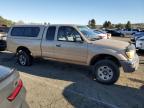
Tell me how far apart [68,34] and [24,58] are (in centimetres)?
247

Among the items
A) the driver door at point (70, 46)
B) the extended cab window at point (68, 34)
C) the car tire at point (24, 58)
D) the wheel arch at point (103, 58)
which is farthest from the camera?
the car tire at point (24, 58)

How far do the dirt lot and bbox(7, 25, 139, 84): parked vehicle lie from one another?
0.50 meters

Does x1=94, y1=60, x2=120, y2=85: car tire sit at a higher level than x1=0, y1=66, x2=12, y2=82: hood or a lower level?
lower

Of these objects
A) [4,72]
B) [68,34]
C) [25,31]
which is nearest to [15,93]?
[4,72]

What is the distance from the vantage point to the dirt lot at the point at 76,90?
5.25 meters

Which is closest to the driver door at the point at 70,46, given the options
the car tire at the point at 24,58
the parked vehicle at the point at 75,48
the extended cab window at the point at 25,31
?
the parked vehicle at the point at 75,48

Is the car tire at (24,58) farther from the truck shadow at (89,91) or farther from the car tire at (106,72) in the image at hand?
the car tire at (106,72)

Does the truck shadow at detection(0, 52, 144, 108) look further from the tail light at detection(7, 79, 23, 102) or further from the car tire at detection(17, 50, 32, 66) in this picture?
the tail light at detection(7, 79, 23, 102)

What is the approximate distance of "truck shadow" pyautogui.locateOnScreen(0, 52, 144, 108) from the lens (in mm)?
5258

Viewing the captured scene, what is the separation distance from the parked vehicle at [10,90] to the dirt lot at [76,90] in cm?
180

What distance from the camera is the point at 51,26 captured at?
8.29 m

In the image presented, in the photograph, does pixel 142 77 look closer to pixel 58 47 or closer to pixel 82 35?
pixel 82 35

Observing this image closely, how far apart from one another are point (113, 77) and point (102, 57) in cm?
79

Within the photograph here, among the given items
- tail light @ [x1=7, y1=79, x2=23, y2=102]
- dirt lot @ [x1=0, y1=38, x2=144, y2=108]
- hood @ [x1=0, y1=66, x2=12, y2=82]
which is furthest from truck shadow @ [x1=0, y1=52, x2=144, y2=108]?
hood @ [x1=0, y1=66, x2=12, y2=82]
